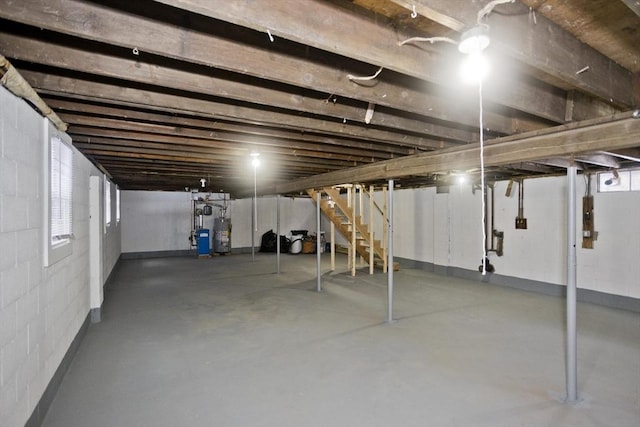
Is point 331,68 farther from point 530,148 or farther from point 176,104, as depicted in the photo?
point 530,148

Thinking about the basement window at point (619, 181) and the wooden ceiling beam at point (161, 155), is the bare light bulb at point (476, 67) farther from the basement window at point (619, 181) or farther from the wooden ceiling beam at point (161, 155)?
the basement window at point (619, 181)

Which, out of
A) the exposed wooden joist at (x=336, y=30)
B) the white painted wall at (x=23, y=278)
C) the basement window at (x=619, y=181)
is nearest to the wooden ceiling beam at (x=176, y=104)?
the white painted wall at (x=23, y=278)

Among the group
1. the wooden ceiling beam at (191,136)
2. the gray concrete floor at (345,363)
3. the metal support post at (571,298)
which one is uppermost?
the wooden ceiling beam at (191,136)

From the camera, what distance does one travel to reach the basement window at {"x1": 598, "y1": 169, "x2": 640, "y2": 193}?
4.49 meters

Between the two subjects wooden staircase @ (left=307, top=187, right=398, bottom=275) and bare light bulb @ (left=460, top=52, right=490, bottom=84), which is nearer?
bare light bulb @ (left=460, top=52, right=490, bottom=84)

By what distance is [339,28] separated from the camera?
4.46 ft

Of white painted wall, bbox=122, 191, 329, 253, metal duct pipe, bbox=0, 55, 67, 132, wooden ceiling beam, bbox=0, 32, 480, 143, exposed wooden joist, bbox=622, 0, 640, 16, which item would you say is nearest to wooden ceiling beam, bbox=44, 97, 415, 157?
metal duct pipe, bbox=0, 55, 67, 132

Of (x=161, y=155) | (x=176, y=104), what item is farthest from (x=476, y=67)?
(x=161, y=155)

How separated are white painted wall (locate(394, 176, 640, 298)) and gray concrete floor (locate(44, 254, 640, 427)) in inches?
21.1

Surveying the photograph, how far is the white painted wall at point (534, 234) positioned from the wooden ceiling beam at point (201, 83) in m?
3.79

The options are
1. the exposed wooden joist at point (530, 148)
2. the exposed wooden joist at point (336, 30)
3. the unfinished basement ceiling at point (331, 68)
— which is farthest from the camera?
the exposed wooden joist at point (530, 148)

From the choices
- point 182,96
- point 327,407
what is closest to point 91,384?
point 327,407

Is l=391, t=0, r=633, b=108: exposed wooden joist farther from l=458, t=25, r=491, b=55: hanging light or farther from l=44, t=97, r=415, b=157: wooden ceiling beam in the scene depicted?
l=44, t=97, r=415, b=157: wooden ceiling beam

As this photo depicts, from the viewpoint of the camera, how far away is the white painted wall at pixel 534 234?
4.60 metres
